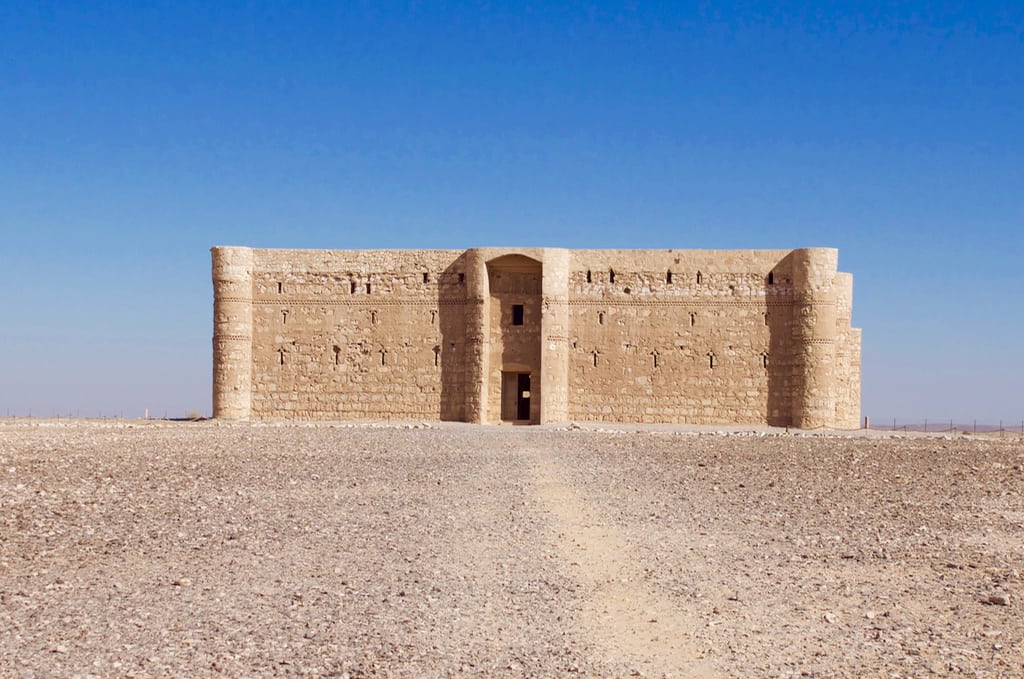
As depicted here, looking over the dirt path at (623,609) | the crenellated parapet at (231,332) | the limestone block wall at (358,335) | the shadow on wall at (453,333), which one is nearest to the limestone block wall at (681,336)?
the shadow on wall at (453,333)

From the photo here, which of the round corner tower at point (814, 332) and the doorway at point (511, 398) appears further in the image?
the doorway at point (511, 398)

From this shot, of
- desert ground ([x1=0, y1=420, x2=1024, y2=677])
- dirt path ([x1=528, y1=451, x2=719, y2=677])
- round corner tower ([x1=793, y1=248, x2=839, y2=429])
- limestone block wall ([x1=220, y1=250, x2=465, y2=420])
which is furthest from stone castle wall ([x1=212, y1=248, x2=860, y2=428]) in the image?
dirt path ([x1=528, y1=451, x2=719, y2=677])

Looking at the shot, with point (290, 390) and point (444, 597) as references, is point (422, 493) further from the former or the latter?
point (290, 390)

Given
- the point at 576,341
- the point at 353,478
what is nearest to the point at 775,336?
Result: the point at 576,341

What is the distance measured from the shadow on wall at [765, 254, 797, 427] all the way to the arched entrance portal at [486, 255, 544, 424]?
7.55 metres

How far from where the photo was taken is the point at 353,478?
15.1 metres

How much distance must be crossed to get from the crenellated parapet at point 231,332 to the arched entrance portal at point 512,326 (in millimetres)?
8142

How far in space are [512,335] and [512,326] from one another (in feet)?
0.99

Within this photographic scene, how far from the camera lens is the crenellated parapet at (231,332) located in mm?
31938

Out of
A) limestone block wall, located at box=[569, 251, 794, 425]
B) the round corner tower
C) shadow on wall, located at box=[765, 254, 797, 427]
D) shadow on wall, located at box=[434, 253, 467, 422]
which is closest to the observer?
the round corner tower

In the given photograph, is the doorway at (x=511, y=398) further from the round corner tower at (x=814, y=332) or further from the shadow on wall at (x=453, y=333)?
the round corner tower at (x=814, y=332)

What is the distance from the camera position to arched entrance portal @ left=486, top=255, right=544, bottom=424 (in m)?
32.0

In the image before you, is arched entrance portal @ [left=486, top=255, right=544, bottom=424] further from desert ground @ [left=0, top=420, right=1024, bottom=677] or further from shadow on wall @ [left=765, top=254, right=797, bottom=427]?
desert ground @ [left=0, top=420, right=1024, bottom=677]

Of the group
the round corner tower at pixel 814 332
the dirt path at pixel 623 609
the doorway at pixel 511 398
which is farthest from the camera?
the doorway at pixel 511 398
